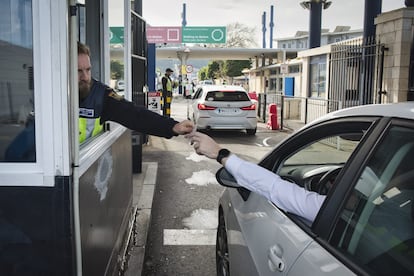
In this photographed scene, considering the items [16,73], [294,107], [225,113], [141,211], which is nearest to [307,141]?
[16,73]

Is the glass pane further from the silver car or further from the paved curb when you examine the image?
the paved curb

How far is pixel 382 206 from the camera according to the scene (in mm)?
1775

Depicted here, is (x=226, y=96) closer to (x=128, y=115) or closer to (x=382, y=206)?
(x=128, y=115)

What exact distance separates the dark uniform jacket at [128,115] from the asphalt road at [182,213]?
175 centimetres

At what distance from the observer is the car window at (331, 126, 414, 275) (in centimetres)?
168

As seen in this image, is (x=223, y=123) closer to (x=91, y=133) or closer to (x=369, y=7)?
(x=369, y=7)

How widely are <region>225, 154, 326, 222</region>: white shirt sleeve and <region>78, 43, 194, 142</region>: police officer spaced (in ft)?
1.96

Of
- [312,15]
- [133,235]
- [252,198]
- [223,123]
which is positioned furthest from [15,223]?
[312,15]

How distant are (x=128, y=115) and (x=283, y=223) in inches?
52.4

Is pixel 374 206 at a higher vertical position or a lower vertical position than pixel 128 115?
lower

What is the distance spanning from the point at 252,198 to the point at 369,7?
1151 centimetres

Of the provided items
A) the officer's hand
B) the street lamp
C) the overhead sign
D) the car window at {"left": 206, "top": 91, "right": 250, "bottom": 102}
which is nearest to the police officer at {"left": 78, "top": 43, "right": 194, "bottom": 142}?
the officer's hand

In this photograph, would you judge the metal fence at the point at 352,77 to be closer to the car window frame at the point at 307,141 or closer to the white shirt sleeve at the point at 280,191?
the car window frame at the point at 307,141

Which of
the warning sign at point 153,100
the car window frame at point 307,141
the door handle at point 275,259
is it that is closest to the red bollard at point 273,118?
the warning sign at point 153,100
